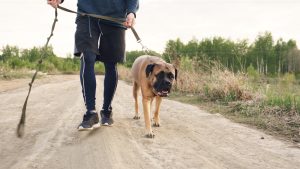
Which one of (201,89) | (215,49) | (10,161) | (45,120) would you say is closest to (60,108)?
(45,120)

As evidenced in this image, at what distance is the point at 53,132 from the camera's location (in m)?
5.61

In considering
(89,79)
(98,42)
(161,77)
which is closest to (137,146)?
(161,77)

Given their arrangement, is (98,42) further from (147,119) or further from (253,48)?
(253,48)

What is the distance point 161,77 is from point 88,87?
0.97m

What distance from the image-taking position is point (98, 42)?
5.74 metres

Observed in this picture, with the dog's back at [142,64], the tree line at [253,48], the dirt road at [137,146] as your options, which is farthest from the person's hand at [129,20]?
the tree line at [253,48]

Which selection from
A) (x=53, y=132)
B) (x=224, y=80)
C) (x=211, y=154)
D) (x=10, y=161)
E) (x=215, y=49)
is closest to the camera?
(x=10, y=161)

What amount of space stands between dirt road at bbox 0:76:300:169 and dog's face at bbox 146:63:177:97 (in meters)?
0.61

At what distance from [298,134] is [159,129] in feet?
6.67

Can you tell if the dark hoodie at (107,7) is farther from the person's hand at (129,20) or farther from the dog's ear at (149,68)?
the dog's ear at (149,68)

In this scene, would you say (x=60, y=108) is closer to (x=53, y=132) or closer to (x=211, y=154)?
(x=53, y=132)

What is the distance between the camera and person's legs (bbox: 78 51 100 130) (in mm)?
5530

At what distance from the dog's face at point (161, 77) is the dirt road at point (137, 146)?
2.01 ft

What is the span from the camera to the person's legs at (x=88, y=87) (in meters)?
5.53
